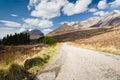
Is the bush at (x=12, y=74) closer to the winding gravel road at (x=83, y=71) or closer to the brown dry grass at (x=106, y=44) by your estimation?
the winding gravel road at (x=83, y=71)

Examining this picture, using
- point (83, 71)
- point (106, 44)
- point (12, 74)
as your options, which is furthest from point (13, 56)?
point (106, 44)

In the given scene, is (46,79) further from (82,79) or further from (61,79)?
(82,79)

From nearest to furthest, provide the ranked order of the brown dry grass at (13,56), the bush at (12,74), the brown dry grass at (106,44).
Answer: the bush at (12,74), the brown dry grass at (13,56), the brown dry grass at (106,44)

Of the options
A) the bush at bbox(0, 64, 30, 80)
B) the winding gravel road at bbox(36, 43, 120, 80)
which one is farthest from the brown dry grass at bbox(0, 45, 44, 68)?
the winding gravel road at bbox(36, 43, 120, 80)

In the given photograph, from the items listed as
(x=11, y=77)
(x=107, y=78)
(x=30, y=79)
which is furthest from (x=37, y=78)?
(x=107, y=78)

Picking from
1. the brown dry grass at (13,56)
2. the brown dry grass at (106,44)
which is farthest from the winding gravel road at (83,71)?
the brown dry grass at (106,44)

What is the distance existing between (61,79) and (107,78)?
86.7 inches

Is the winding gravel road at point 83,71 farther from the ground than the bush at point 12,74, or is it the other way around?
the bush at point 12,74

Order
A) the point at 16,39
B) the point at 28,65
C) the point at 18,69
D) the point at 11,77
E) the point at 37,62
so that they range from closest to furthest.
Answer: the point at 11,77 → the point at 18,69 → the point at 28,65 → the point at 37,62 → the point at 16,39

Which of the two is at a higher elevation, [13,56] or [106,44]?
[13,56]

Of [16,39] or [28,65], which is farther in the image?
[16,39]

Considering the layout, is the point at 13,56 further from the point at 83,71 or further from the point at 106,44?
the point at 106,44

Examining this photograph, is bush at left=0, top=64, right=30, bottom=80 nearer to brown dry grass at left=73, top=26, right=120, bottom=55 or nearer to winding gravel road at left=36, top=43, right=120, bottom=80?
winding gravel road at left=36, top=43, right=120, bottom=80

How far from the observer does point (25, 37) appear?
138 m
